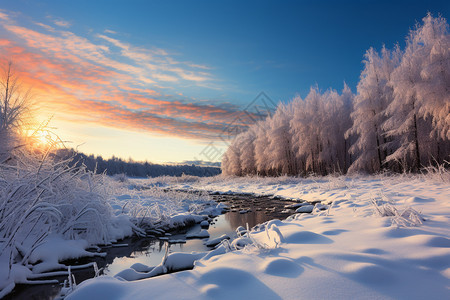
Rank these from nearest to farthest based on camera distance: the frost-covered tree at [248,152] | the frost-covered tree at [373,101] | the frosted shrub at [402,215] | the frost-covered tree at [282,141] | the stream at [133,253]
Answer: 1. the stream at [133,253]
2. the frosted shrub at [402,215]
3. the frost-covered tree at [373,101]
4. the frost-covered tree at [282,141]
5. the frost-covered tree at [248,152]

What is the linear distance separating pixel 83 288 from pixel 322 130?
2386cm

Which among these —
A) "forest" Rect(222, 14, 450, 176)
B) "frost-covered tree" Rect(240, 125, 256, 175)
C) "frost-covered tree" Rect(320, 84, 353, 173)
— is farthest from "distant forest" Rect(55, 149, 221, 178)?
"frost-covered tree" Rect(320, 84, 353, 173)

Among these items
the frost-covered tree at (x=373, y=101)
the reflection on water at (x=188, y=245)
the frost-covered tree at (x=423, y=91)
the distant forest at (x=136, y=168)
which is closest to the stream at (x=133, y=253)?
the reflection on water at (x=188, y=245)

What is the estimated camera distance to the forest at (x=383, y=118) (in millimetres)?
13430

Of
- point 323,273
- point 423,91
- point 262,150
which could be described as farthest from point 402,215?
point 262,150

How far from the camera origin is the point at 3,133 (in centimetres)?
869

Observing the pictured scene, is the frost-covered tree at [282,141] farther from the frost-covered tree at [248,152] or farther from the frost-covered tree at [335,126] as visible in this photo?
the frost-covered tree at [248,152]

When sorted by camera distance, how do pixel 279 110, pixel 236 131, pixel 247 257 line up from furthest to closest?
pixel 236 131
pixel 279 110
pixel 247 257

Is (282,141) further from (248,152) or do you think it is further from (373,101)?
(373,101)

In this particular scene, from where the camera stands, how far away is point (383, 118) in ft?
62.6

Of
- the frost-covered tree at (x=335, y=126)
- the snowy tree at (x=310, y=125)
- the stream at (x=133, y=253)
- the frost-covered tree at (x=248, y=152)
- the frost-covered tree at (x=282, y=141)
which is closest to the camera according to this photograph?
the stream at (x=133, y=253)

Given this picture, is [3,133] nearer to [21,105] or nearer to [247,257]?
[21,105]

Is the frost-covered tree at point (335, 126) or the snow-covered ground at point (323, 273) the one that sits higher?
the frost-covered tree at point (335, 126)

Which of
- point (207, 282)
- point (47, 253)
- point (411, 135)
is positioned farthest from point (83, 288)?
point (411, 135)
